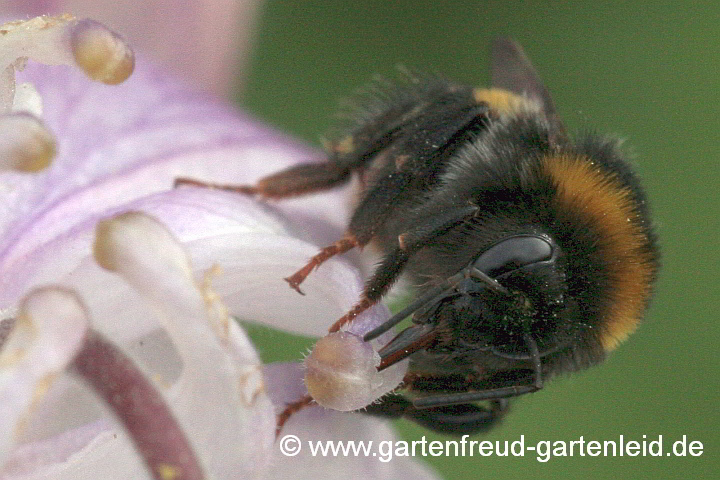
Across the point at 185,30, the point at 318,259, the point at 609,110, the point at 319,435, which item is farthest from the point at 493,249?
the point at 609,110

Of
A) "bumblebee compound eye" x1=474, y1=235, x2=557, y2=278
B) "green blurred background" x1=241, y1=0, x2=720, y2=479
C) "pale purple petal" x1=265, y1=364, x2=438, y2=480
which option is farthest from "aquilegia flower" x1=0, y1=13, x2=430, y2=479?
"green blurred background" x1=241, y1=0, x2=720, y2=479

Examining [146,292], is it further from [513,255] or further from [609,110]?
[609,110]

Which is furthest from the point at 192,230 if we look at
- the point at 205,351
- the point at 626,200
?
the point at 626,200

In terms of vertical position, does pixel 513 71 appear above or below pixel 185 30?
above
